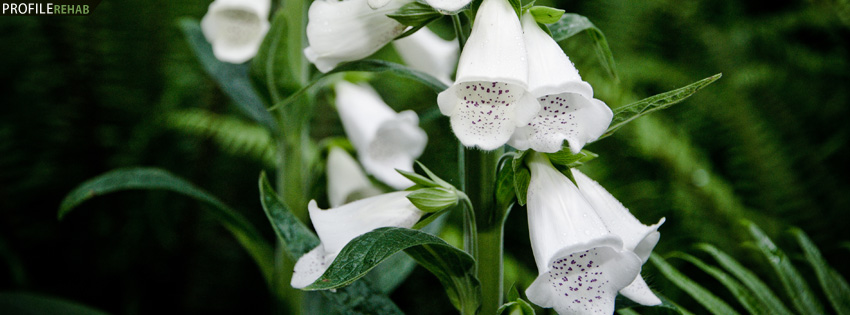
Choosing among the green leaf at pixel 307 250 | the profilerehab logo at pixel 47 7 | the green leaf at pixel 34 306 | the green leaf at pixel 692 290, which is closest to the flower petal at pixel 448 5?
the green leaf at pixel 307 250

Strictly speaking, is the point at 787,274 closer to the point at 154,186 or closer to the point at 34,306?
the point at 154,186

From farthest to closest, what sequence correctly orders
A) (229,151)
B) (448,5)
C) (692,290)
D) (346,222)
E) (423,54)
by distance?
(229,151), (423,54), (692,290), (346,222), (448,5)

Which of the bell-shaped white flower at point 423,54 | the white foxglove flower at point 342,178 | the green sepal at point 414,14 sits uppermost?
the green sepal at point 414,14

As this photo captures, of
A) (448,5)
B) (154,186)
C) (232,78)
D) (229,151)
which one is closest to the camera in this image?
(448,5)

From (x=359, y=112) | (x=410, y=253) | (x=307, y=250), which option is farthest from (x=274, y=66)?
(x=410, y=253)

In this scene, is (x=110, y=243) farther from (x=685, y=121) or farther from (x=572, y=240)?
(x=685, y=121)

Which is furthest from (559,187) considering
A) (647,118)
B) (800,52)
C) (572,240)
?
(800,52)

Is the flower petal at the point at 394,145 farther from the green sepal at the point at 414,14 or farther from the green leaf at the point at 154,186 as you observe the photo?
the green sepal at the point at 414,14

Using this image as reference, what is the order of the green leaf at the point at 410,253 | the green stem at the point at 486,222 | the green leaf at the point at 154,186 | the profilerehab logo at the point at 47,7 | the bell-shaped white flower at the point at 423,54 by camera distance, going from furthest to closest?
the profilerehab logo at the point at 47,7 < the bell-shaped white flower at the point at 423,54 < the green leaf at the point at 154,186 < the green stem at the point at 486,222 < the green leaf at the point at 410,253
